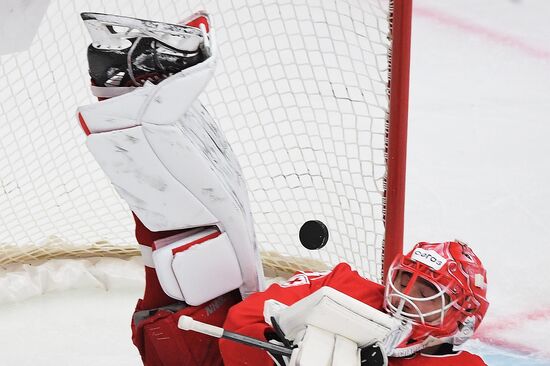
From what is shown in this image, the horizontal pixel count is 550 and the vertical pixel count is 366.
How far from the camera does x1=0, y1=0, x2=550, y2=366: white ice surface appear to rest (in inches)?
84.1

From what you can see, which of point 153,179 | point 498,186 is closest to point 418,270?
point 153,179

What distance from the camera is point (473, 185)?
2619 millimetres

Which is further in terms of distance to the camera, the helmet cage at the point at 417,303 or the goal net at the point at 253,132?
the goal net at the point at 253,132

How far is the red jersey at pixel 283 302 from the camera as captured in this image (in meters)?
1.52

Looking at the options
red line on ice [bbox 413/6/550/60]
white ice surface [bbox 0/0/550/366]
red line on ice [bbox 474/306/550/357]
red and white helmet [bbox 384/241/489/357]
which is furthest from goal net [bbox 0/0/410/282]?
red line on ice [bbox 413/6/550/60]

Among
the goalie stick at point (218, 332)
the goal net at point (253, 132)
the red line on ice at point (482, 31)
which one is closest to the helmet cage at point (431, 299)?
the goalie stick at point (218, 332)

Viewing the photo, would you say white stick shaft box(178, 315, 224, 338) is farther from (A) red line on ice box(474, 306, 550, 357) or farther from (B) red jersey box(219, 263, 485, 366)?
(A) red line on ice box(474, 306, 550, 357)

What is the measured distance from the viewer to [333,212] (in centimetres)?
220

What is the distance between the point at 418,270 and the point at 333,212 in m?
0.67

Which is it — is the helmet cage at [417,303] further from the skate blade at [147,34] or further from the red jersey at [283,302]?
the skate blade at [147,34]

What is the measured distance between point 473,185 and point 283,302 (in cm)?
116

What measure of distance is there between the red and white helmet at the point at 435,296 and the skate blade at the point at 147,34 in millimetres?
524

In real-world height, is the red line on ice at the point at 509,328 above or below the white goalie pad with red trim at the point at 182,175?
below

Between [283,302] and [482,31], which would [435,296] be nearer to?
[283,302]
